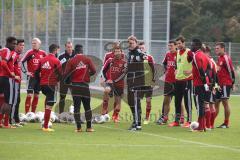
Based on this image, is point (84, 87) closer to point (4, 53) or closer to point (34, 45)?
point (4, 53)

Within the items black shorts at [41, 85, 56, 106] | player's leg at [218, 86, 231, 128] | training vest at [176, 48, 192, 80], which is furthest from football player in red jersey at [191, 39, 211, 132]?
black shorts at [41, 85, 56, 106]

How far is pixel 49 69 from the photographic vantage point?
59.6ft

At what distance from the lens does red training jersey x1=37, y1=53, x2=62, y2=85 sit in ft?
59.4

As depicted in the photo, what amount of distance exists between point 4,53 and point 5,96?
40.0 inches

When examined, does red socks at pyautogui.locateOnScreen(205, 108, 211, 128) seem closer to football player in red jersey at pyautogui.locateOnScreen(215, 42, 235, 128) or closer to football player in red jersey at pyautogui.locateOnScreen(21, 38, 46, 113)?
football player in red jersey at pyautogui.locateOnScreen(215, 42, 235, 128)

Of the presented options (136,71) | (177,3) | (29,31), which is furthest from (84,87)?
(177,3)

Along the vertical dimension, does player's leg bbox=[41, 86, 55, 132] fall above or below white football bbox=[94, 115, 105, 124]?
above

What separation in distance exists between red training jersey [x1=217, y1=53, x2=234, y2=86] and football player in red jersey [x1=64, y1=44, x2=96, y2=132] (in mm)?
3944

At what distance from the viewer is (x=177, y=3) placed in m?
66.8

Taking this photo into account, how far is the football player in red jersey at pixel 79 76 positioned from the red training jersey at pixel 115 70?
2534mm

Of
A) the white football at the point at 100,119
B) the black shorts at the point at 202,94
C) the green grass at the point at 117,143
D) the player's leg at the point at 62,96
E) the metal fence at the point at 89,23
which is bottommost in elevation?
the white football at the point at 100,119

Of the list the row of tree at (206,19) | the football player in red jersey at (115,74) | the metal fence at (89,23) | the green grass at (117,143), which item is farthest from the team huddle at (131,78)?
the row of tree at (206,19)

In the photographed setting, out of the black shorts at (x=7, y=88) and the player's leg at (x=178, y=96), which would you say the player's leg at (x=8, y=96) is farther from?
the player's leg at (x=178, y=96)

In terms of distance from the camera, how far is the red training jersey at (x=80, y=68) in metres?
17.6
